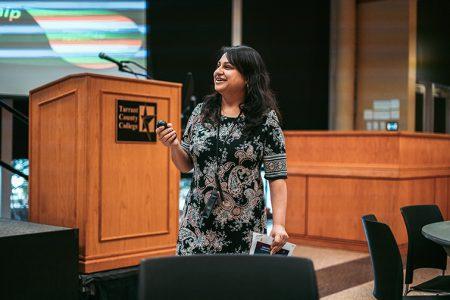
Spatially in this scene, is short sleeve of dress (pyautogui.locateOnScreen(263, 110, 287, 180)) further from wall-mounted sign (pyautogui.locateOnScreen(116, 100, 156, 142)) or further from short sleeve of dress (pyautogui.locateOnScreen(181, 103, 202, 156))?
wall-mounted sign (pyautogui.locateOnScreen(116, 100, 156, 142))

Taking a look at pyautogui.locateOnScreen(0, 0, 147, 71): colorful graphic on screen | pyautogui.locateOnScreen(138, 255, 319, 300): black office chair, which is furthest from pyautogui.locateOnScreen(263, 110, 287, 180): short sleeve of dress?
pyautogui.locateOnScreen(0, 0, 147, 71): colorful graphic on screen

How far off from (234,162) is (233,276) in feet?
2.71

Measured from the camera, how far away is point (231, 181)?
211 cm

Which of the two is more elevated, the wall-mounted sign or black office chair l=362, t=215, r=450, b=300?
the wall-mounted sign

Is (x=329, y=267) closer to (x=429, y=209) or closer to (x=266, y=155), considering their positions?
(x=429, y=209)

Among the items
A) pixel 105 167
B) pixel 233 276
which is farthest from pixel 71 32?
pixel 233 276

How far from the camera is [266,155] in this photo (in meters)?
2.14

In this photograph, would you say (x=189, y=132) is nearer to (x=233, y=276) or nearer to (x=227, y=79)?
(x=227, y=79)

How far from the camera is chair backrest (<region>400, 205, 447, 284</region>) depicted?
10.5 ft

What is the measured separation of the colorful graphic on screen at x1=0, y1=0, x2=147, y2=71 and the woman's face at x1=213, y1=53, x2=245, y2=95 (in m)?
3.93

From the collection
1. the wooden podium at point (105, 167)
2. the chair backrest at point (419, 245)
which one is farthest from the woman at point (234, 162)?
the chair backrest at point (419, 245)

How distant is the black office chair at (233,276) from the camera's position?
1286 mm

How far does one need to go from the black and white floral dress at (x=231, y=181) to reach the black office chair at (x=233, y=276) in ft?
2.58

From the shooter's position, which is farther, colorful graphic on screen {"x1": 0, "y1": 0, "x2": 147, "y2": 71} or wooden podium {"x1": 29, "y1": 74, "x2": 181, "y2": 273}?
colorful graphic on screen {"x1": 0, "y1": 0, "x2": 147, "y2": 71}
